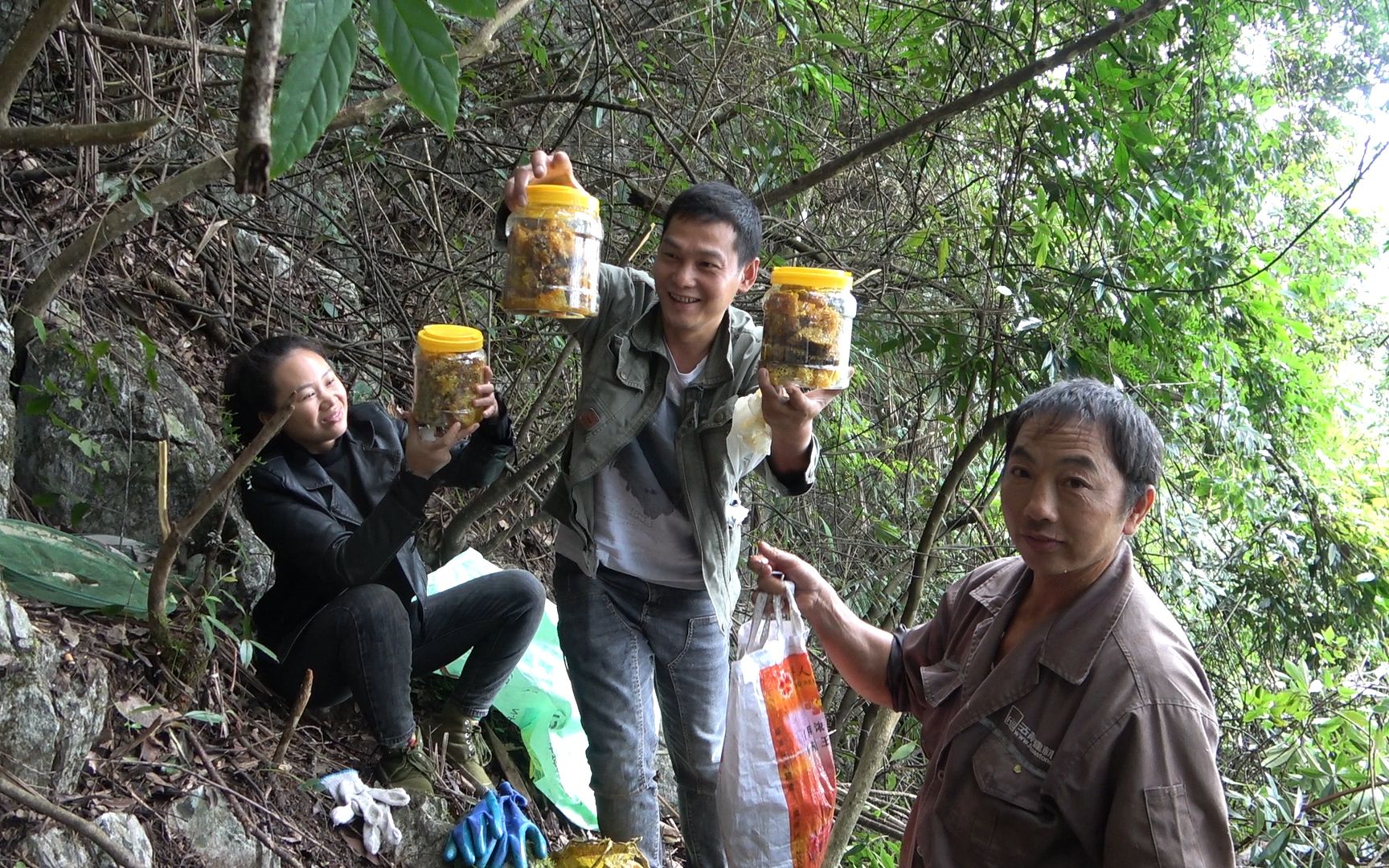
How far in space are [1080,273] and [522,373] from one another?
2027 mm

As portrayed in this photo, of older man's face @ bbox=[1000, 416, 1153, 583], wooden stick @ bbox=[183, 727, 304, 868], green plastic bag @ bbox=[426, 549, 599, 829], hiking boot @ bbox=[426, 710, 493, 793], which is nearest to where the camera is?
older man's face @ bbox=[1000, 416, 1153, 583]

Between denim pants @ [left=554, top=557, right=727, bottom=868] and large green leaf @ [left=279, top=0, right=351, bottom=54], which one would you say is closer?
large green leaf @ [left=279, top=0, right=351, bottom=54]

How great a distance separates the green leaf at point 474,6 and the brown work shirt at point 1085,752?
139cm

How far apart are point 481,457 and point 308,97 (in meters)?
2.05

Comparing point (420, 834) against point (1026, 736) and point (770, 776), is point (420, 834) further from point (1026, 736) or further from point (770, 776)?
point (1026, 736)

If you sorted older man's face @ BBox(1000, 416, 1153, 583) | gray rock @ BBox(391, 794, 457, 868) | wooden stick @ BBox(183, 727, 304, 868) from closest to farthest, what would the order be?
1. older man's face @ BBox(1000, 416, 1153, 583)
2. wooden stick @ BBox(183, 727, 304, 868)
3. gray rock @ BBox(391, 794, 457, 868)

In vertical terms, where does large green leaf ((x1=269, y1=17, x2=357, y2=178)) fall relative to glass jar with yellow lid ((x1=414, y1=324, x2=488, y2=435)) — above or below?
above

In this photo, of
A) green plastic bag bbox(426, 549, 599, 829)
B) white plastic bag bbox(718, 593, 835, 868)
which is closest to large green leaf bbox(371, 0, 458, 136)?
white plastic bag bbox(718, 593, 835, 868)

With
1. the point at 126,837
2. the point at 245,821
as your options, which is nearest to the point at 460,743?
the point at 245,821

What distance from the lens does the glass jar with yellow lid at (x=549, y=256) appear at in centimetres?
243

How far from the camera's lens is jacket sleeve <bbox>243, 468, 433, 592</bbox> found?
2793 mm

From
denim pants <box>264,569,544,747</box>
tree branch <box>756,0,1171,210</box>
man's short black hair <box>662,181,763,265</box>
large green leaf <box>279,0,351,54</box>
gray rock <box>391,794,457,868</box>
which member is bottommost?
gray rock <box>391,794,457,868</box>

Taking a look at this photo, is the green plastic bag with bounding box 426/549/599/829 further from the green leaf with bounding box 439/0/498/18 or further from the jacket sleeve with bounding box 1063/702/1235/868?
the green leaf with bounding box 439/0/498/18

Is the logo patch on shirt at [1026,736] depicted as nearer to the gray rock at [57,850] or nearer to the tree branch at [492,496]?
the tree branch at [492,496]
